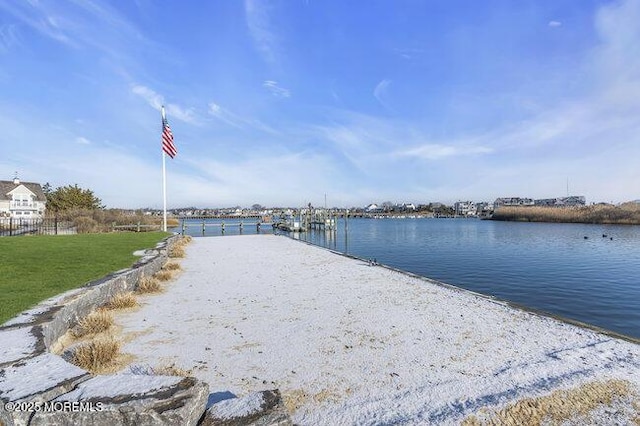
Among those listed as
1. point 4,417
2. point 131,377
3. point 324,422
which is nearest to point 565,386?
point 324,422

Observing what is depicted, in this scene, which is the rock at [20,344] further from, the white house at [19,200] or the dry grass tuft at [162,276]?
the white house at [19,200]

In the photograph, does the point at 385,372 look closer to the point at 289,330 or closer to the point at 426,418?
the point at 426,418

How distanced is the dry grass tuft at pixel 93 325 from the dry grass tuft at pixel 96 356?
1181 mm

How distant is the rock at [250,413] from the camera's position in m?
2.85

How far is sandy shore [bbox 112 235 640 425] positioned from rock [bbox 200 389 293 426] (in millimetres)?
801

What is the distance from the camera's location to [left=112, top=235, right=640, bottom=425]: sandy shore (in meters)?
4.12

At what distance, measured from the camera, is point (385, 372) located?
4906mm

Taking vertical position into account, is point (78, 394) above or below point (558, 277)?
above

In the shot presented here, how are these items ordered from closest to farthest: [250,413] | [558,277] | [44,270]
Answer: [250,413] < [44,270] < [558,277]

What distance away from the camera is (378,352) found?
5.66 metres

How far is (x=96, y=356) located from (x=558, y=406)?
18.0 feet

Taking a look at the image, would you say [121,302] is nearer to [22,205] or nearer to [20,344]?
[20,344]

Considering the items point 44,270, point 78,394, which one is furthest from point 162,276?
point 78,394

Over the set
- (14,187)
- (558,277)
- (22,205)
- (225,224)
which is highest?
(14,187)
